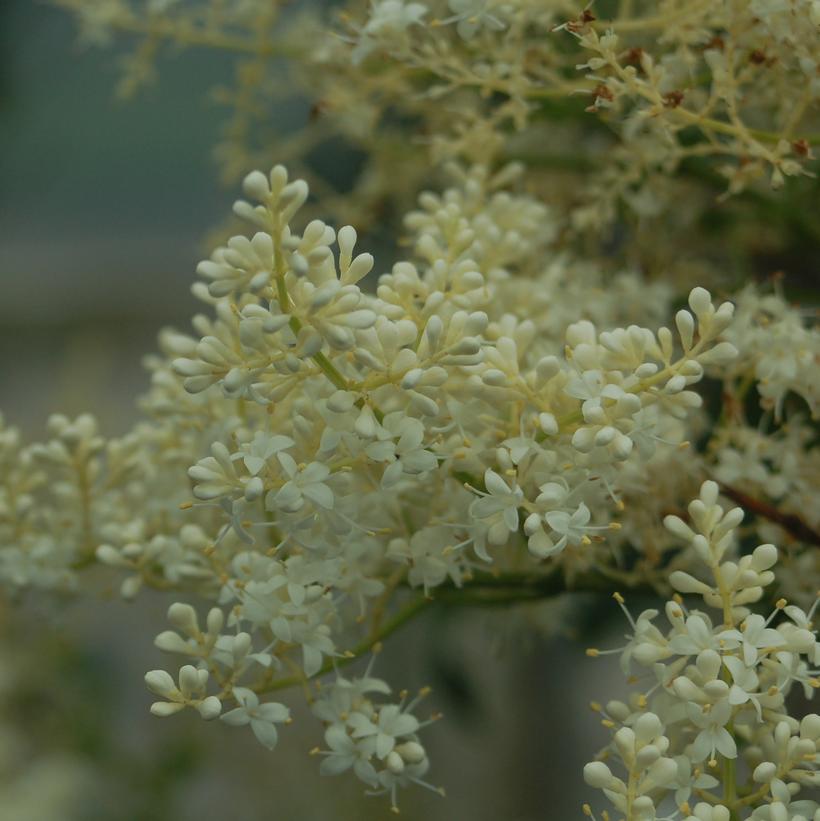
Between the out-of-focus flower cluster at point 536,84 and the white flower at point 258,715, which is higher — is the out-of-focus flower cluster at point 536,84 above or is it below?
above

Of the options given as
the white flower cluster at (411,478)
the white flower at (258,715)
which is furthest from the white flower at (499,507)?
the white flower at (258,715)

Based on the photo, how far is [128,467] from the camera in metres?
0.63

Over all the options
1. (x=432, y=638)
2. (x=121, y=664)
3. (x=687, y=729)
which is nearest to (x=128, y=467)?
(x=687, y=729)

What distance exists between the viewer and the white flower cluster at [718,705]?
1.40 ft

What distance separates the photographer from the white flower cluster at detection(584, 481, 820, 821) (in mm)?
427

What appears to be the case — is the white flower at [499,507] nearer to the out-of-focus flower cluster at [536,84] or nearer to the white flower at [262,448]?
the white flower at [262,448]

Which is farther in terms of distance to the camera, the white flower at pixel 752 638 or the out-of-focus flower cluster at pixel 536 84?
the out-of-focus flower cluster at pixel 536 84

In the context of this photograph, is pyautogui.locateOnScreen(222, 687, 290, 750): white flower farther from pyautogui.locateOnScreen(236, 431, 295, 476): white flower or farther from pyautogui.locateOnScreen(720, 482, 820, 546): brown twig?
pyautogui.locateOnScreen(720, 482, 820, 546): brown twig

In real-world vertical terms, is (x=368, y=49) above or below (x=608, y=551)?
above

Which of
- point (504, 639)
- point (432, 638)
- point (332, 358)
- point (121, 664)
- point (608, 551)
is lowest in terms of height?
point (121, 664)

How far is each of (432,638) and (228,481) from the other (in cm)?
62

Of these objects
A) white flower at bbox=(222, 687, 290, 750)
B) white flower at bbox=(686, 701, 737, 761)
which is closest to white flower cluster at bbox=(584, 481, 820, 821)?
white flower at bbox=(686, 701, 737, 761)

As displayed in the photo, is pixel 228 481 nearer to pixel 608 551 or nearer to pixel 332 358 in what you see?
pixel 332 358

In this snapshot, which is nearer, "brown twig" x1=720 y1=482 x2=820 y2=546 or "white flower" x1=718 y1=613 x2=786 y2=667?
"white flower" x1=718 y1=613 x2=786 y2=667
